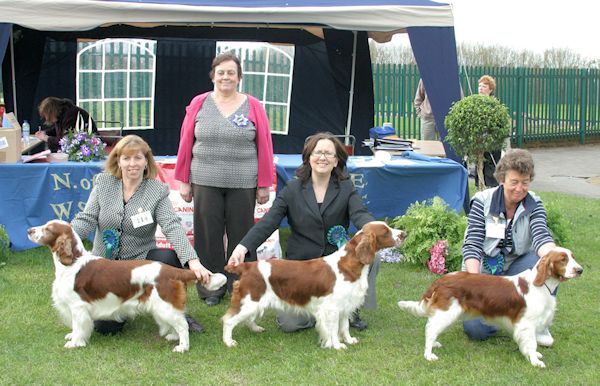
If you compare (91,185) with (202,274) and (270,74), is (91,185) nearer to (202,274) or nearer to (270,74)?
(202,274)

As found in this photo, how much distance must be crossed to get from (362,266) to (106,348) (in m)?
1.47

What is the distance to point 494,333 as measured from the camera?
4195 mm

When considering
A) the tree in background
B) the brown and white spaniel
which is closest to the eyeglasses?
the brown and white spaniel

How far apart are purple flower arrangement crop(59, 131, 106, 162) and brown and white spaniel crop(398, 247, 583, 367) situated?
3.71 meters

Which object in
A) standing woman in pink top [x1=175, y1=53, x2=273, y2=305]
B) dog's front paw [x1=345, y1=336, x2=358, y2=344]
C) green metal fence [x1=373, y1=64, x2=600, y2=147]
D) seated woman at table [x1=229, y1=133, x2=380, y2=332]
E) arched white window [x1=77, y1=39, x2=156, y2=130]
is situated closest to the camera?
dog's front paw [x1=345, y1=336, x2=358, y2=344]

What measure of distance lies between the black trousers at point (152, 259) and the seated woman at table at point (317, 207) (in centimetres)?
58

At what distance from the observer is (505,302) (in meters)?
3.67

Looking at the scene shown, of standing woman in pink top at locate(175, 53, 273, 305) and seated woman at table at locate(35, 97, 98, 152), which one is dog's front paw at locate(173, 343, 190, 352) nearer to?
standing woman in pink top at locate(175, 53, 273, 305)

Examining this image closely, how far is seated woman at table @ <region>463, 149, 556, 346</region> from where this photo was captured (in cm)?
400

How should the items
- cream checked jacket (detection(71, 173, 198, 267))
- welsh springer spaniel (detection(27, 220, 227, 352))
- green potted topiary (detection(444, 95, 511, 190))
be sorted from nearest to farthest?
welsh springer spaniel (detection(27, 220, 227, 352)) → cream checked jacket (detection(71, 173, 198, 267)) → green potted topiary (detection(444, 95, 511, 190))

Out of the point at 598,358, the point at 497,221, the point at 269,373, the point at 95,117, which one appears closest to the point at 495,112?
the point at 497,221

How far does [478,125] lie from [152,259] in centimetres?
333

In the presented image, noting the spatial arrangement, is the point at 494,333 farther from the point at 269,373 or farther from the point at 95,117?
the point at 95,117

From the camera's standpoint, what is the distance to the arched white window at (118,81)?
9.70 metres
